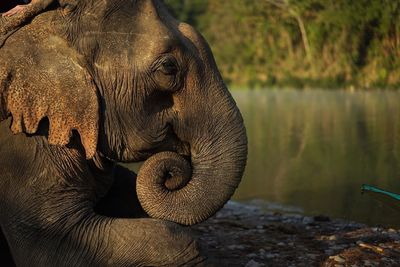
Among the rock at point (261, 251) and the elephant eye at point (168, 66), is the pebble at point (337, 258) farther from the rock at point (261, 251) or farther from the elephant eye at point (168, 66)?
the elephant eye at point (168, 66)

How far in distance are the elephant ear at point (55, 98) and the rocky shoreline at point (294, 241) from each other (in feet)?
3.03

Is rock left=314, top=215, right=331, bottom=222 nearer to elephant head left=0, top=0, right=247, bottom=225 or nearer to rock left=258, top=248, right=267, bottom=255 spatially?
rock left=258, top=248, right=267, bottom=255

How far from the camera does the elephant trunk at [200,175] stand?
3.99m

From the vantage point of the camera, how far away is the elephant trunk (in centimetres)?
399

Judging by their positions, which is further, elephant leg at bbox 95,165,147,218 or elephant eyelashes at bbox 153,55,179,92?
elephant leg at bbox 95,165,147,218

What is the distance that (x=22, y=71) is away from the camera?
13.2 ft

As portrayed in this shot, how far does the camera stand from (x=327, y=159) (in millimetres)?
11344

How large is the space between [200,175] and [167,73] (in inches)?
20.5

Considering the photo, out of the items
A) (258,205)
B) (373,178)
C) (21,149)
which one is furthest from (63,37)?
(373,178)

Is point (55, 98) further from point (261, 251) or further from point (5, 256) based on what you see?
point (261, 251)

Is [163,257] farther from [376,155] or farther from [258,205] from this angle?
[376,155]

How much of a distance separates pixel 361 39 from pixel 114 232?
28.0 metres

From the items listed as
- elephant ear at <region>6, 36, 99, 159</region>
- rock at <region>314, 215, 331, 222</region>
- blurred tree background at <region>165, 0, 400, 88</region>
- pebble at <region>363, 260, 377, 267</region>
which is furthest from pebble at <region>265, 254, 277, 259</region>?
blurred tree background at <region>165, 0, 400, 88</region>

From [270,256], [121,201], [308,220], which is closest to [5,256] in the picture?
[121,201]
